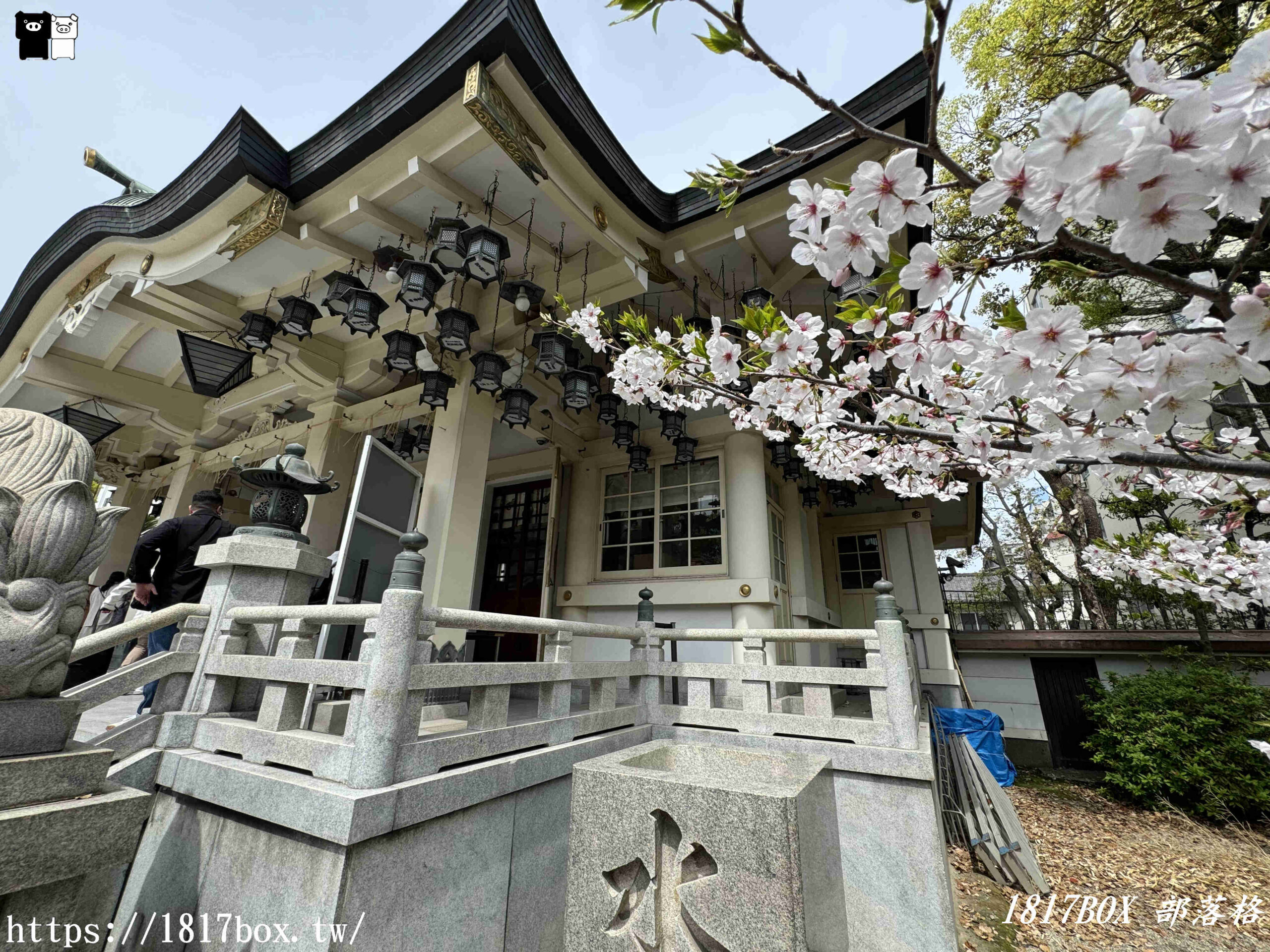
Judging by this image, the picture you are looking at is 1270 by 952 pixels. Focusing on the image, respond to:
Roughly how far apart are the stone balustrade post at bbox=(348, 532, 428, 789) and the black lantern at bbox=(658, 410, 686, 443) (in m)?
4.16

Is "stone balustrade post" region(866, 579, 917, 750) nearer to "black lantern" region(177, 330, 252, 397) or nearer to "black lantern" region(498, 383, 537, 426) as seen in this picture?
"black lantern" region(498, 383, 537, 426)

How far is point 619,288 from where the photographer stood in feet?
17.9

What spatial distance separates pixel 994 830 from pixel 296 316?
9022 mm

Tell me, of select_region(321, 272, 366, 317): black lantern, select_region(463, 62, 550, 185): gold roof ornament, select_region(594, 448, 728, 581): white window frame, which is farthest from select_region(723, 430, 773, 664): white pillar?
select_region(321, 272, 366, 317): black lantern

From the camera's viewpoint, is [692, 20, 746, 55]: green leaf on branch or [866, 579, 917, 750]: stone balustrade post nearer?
[692, 20, 746, 55]: green leaf on branch

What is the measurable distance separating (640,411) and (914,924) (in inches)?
245

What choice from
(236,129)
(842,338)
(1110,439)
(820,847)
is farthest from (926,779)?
(236,129)

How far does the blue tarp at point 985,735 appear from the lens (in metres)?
6.78

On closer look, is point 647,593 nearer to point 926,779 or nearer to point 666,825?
point 926,779

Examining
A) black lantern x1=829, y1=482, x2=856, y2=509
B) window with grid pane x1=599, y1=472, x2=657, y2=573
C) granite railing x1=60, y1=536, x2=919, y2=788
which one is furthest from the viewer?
black lantern x1=829, y1=482, x2=856, y2=509

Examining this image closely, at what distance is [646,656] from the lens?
4520 mm

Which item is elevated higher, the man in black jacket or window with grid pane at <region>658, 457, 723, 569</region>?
window with grid pane at <region>658, 457, 723, 569</region>

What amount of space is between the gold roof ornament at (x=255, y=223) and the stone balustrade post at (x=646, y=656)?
4.90 meters

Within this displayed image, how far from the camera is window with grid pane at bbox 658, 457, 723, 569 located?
7176mm
